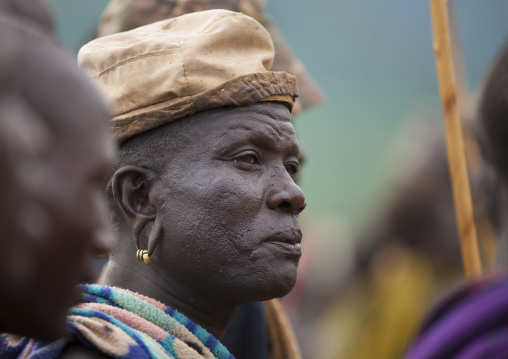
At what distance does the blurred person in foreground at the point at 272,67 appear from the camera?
3.37 m

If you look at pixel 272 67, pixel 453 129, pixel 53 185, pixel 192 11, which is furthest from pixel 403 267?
pixel 53 185

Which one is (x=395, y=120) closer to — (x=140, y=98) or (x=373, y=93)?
(x=373, y=93)

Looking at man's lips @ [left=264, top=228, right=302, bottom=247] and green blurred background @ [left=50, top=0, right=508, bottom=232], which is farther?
green blurred background @ [left=50, top=0, right=508, bottom=232]

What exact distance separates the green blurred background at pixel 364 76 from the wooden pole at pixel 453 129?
625 centimetres

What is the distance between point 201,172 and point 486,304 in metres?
0.99

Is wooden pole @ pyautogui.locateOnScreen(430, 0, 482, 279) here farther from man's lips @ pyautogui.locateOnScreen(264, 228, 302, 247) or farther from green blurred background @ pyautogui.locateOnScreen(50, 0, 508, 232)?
green blurred background @ pyautogui.locateOnScreen(50, 0, 508, 232)

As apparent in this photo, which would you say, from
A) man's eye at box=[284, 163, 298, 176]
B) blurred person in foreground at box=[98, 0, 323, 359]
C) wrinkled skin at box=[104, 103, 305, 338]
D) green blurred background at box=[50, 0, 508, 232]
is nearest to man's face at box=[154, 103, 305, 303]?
wrinkled skin at box=[104, 103, 305, 338]

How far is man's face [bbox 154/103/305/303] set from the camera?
2496 mm

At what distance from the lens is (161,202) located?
102 inches

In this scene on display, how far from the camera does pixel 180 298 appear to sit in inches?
102

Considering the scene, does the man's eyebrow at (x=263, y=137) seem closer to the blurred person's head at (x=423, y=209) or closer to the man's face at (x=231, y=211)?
the man's face at (x=231, y=211)

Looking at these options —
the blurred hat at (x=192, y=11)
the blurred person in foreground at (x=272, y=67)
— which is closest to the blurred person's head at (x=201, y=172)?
the blurred person in foreground at (x=272, y=67)

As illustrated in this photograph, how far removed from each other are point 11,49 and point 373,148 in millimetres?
9720

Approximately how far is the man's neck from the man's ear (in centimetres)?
11
